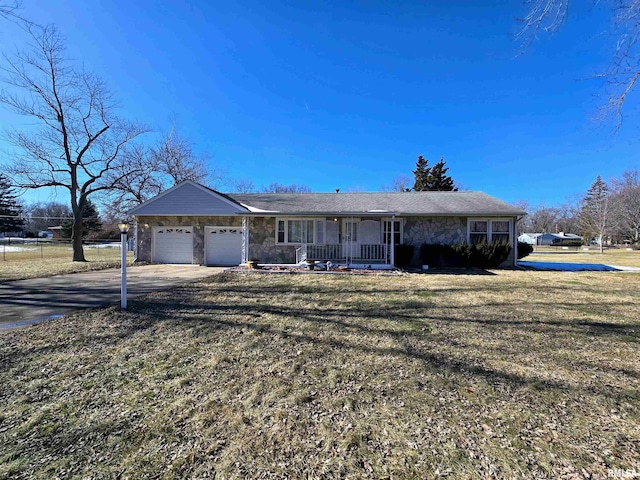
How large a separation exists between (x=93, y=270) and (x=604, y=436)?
16175mm

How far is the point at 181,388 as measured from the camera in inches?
118

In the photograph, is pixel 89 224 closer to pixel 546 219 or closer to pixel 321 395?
pixel 321 395

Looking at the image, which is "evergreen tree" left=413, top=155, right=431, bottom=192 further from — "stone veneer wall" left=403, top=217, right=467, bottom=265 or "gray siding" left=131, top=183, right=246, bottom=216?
"gray siding" left=131, top=183, right=246, bottom=216

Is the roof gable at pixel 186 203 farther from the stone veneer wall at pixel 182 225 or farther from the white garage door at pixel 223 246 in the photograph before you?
the white garage door at pixel 223 246

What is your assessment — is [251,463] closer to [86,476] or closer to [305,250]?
[86,476]

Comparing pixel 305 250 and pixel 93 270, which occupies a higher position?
pixel 305 250

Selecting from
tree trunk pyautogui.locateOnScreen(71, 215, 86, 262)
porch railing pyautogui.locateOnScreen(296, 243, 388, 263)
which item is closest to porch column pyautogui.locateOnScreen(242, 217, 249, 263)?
porch railing pyautogui.locateOnScreen(296, 243, 388, 263)

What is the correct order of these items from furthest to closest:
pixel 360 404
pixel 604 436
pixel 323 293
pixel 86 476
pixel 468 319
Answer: pixel 323 293 < pixel 468 319 < pixel 360 404 < pixel 604 436 < pixel 86 476

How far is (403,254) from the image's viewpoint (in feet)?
43.5

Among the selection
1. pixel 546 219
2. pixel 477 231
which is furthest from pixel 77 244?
pixel 546 219

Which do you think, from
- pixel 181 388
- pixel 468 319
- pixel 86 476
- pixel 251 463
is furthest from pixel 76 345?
pixel 468 319

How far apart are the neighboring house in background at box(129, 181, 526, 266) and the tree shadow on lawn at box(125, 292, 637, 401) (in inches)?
264

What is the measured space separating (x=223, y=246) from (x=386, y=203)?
878 centimetres

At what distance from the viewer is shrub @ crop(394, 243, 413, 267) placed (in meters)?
13.2
